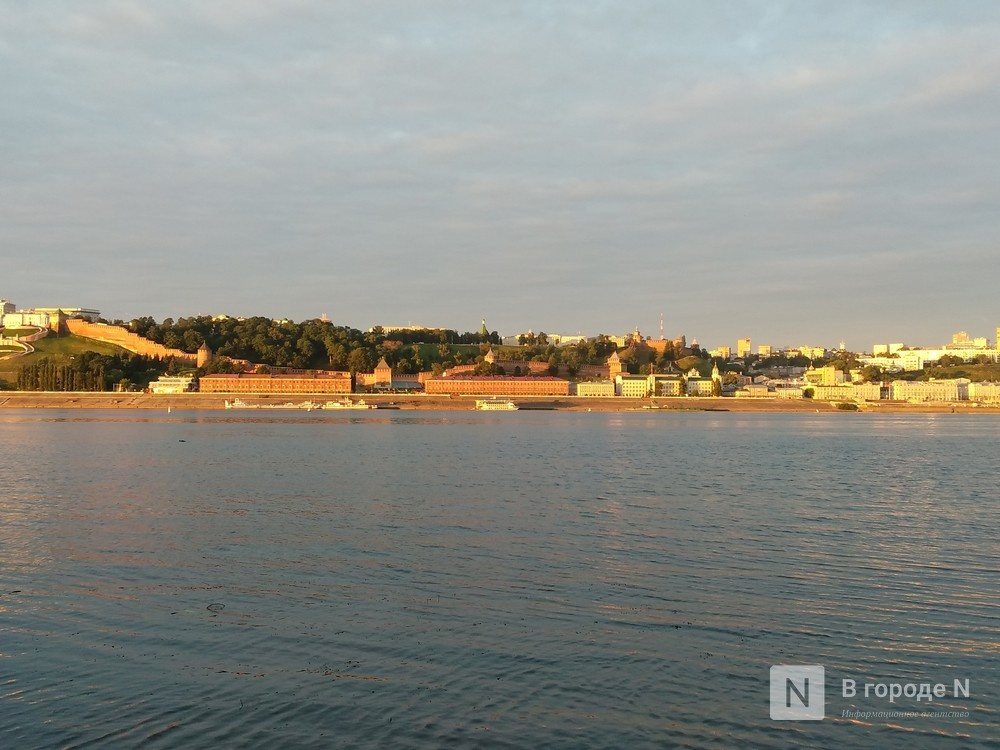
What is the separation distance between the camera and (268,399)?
356ft

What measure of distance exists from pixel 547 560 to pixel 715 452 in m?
28.0

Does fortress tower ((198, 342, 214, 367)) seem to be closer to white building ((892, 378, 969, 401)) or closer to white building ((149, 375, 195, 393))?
white building ((149, 375, 195, 393))

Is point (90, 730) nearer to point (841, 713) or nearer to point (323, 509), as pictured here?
point (841, 713)

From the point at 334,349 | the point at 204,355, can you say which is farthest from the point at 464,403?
the point at 204,355

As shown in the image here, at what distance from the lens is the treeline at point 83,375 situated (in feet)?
338

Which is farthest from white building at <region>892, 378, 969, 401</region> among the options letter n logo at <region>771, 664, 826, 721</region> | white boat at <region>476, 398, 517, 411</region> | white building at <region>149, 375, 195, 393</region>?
letter n logo at <region>771, 664, 826, 721</region>

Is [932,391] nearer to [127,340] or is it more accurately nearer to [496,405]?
[496,405]

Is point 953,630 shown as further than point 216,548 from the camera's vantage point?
No

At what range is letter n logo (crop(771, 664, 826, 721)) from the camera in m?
7.80

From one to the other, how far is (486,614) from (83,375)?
10500cm

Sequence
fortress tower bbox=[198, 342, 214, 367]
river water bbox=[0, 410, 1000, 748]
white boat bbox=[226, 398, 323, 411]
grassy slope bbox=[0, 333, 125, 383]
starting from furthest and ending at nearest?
fortress tower bbox=[198, 342, 214, 367], grassy slope bbox=[0, 333, 125, 383], white boat bbox=[226, 398, 323, 411], river water bbox=[0, 410, 1000, 748]

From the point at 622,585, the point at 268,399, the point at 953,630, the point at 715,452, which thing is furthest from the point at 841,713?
the point at 268,399

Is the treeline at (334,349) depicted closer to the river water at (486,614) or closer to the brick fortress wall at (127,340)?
the brick fortress wall at (127,340)

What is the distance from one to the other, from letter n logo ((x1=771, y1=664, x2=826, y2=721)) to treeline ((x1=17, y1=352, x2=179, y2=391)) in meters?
107
